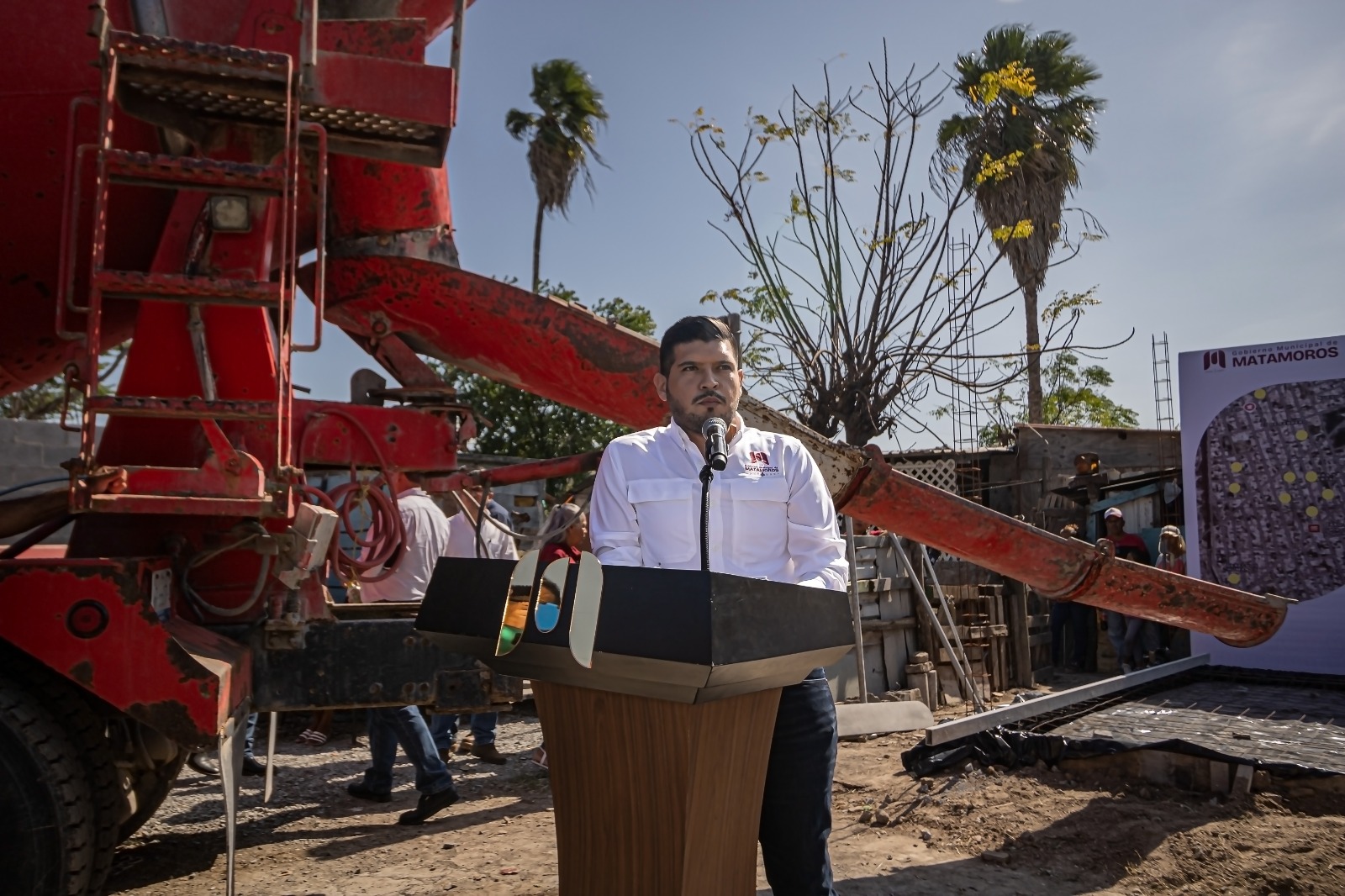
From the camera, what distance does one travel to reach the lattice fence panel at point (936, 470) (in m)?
17.0

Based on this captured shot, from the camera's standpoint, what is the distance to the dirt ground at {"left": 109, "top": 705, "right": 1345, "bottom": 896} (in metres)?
4.15

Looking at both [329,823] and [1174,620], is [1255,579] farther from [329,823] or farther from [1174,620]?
[329,823]

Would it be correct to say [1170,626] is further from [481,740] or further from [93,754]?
[93,754]

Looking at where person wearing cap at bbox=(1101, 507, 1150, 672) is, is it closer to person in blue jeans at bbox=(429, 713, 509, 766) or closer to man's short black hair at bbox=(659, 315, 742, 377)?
person in blue jeans at bbox=(429, 713, 509, 766)

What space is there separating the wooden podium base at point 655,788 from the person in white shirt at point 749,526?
220mm

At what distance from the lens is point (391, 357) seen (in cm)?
418

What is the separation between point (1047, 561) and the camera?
4.70 metres

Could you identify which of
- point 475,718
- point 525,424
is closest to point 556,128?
point 525,424

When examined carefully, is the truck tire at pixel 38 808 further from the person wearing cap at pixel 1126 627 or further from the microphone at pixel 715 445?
the person wearing cap at pixel 1126 627

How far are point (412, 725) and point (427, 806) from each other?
0.45m

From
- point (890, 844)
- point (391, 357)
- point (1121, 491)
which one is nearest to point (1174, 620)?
point (890, 844)

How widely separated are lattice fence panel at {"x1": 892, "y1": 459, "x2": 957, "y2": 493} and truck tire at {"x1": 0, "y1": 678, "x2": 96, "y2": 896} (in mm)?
15034

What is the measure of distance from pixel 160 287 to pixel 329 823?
3598 mm

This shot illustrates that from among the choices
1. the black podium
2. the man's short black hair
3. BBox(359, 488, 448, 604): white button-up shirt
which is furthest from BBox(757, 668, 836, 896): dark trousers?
BBox(359, 488, 448, 604): white button-up shirt
